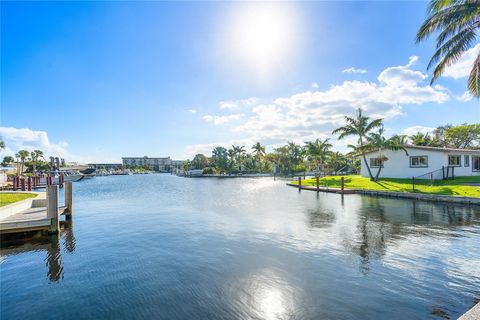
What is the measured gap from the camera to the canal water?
6355 millimetres

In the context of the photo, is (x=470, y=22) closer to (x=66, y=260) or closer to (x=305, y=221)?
(x=305, y=221)

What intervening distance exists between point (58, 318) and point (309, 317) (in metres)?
6.02

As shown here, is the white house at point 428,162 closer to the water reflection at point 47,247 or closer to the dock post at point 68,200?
the water reflection at point 47,247

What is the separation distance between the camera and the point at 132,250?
10883mm

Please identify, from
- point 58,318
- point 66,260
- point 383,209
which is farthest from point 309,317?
point 383,209

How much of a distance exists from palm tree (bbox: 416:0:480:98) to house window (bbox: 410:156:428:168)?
63.2ft

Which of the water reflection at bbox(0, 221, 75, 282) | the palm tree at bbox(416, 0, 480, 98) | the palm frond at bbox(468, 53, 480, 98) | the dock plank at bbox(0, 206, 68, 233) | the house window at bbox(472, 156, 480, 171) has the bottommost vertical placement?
the water reflection at bbox(0, 221, 75, 282)

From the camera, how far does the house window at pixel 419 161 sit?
32894 millimetres

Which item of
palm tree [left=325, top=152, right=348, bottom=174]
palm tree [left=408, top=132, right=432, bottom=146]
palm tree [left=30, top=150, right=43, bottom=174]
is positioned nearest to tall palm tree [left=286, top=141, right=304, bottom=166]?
palm tree [left=325, top=152, right=348, bottom=174]

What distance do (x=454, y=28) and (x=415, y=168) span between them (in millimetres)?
22328

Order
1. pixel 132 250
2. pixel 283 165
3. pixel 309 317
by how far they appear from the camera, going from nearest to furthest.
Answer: pixel 309 317, pixel 132 250, pixel 283 165

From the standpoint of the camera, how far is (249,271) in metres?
8.54

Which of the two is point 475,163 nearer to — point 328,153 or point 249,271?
point 328,153

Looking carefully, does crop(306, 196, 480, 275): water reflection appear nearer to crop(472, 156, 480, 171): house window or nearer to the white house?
the white house
